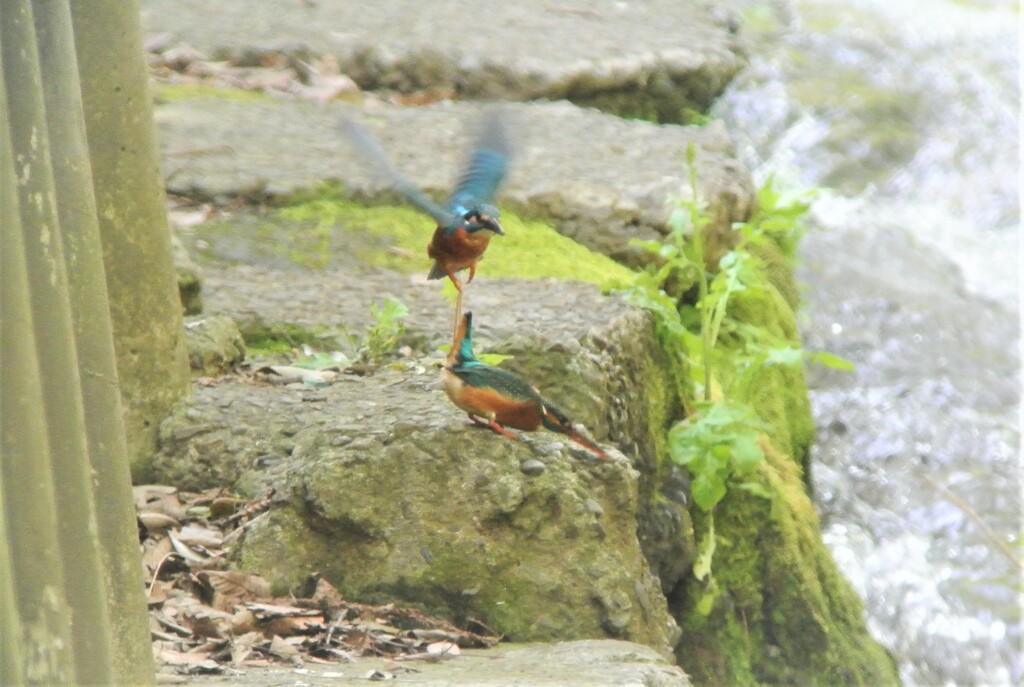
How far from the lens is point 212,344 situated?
3.37 meters

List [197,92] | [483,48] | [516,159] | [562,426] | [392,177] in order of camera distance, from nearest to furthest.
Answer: [392,177], [562,426], [516,159], [197,92], [483,48]

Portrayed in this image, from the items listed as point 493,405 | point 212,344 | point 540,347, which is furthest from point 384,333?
point 493,405

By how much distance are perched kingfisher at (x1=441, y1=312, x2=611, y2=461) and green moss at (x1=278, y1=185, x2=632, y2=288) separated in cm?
127

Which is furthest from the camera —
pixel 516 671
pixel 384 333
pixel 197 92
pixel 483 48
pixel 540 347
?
pixel 483 48

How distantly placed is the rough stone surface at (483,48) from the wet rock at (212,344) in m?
2.55

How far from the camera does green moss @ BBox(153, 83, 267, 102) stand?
531 centimetres

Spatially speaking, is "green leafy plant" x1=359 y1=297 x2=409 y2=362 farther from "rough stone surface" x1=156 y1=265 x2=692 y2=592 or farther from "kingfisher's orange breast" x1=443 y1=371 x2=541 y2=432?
"kingfisher's orange breast" x1=443 y1=371 x2=541 y2=432

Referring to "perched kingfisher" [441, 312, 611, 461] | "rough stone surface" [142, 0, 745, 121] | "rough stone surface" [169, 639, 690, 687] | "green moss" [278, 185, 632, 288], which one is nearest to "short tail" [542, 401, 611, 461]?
"perched kingfisher" [441, 312, 611, 461]

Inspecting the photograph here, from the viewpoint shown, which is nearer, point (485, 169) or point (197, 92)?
point (485, 169)

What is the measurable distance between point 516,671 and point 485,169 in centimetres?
99

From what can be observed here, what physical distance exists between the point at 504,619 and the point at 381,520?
0.30 meters

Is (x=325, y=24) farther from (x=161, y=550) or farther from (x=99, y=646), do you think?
(x=99, y=646)

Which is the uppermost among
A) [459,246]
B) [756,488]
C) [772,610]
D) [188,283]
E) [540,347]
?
[459,246]

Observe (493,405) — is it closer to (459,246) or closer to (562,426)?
(562,426)
